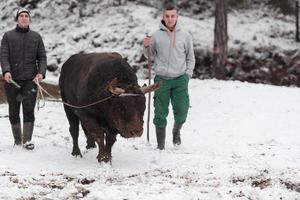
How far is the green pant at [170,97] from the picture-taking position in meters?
8.94

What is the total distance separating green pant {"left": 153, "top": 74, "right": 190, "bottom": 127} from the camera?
8.94 meters

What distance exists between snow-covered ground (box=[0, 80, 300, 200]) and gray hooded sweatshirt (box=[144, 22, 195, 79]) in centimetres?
138

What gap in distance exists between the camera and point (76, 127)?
8.91 metres

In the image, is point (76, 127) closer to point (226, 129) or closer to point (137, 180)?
point (137, 180)

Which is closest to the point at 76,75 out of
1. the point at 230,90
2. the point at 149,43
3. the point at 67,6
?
the point at 149,43

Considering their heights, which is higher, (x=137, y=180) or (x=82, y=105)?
(x=82, y=105)

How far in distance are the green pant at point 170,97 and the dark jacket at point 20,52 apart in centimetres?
202

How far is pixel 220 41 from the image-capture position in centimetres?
1952

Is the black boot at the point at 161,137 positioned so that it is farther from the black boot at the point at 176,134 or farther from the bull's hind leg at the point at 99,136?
the bull's hind leg at the point at 99,136

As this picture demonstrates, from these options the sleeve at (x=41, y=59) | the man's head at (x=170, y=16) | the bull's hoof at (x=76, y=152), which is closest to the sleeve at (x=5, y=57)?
the sleeve at (x=41, y=59)

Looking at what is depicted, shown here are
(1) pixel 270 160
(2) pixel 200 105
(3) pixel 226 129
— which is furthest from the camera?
(2) pixel 200 105

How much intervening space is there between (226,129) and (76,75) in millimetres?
4580

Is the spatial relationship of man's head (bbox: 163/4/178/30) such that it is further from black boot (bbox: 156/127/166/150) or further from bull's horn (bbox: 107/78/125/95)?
bull's horn (bbox: 107/78/125/95)

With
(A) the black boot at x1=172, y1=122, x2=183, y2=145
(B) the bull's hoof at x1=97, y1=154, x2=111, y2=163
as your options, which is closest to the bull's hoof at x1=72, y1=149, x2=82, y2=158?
(B) the bull's hoof at x1=97, y1=154, x2=111, y2=163
